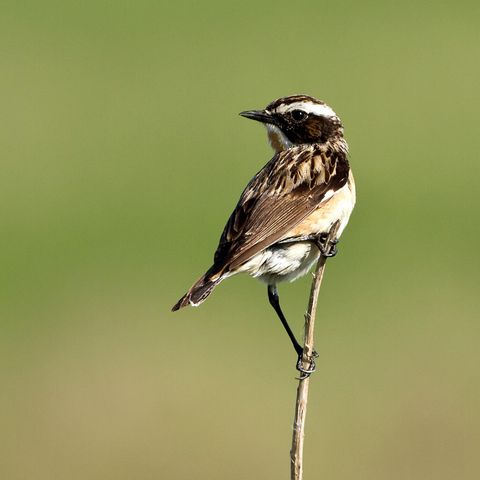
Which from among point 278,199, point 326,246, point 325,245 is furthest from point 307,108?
point 326,246

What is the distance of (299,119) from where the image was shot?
8.30 m

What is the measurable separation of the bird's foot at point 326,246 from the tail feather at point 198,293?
567mm

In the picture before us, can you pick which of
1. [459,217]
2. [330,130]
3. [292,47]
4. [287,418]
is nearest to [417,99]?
[292,47]

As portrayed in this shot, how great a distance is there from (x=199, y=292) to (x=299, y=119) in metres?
2.10

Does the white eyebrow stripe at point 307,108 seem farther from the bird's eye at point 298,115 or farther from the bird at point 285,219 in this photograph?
the bird at point 285,219

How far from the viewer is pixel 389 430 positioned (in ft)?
40.2

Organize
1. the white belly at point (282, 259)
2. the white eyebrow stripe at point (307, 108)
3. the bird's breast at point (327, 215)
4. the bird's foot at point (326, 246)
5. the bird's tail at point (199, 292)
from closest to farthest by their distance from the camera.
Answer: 1. the bird's tail at point (199, 292)
2. the bird's foot at point (326, 246)
3. the white belly at point (282, 259)
4. the bird's breast at point (327, 215)
5. the white eyebrow stripe at point (307, 108)

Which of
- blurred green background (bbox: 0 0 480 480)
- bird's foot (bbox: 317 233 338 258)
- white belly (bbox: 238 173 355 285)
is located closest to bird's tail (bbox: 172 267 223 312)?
white belly (bbox: 238 173 355 285)

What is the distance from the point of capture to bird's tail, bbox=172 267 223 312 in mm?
6453

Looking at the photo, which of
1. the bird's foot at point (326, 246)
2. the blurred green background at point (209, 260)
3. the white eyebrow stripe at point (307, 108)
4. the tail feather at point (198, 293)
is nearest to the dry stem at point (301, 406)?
the bird's foot at point (326, 246)

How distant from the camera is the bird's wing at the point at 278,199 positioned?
6984mm

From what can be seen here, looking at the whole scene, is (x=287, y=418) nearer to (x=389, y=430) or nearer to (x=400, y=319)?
(x=389, y=430)

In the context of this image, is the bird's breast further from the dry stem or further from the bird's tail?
the dry stem

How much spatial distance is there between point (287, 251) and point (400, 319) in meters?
7.55
